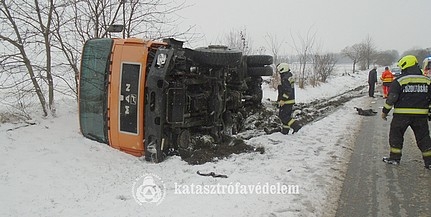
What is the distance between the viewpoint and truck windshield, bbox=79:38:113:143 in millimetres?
5402

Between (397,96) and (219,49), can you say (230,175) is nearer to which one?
(219,49)

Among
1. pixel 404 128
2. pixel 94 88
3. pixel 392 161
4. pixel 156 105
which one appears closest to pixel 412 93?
pixel 404 128

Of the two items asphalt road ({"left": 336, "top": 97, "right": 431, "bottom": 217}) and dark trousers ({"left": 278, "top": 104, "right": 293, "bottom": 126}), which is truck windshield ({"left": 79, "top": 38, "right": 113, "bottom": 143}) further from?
asphalt road ({"left": 336, "top": 97, "right": 431, "bottom": 217})

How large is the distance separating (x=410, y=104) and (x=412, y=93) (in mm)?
154

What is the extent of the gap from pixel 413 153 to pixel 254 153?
99.9 inches

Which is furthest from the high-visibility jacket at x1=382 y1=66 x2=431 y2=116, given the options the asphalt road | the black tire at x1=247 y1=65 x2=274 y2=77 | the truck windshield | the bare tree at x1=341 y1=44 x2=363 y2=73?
the bare tree at x1=341 y1=44 x2=363 y2=73

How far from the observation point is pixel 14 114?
6.24m

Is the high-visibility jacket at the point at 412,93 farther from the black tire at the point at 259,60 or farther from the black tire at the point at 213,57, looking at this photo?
the black tire at the point at 259,60

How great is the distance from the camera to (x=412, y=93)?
5156 mm

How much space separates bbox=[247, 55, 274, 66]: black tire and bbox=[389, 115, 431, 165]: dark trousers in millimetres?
3282

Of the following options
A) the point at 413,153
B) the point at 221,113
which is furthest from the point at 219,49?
Answer: the point at 413,153

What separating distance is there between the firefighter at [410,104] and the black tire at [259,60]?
3149 mm

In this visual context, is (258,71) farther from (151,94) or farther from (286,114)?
(151,94)

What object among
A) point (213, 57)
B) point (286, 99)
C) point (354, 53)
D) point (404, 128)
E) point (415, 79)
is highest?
point (354, 53)
